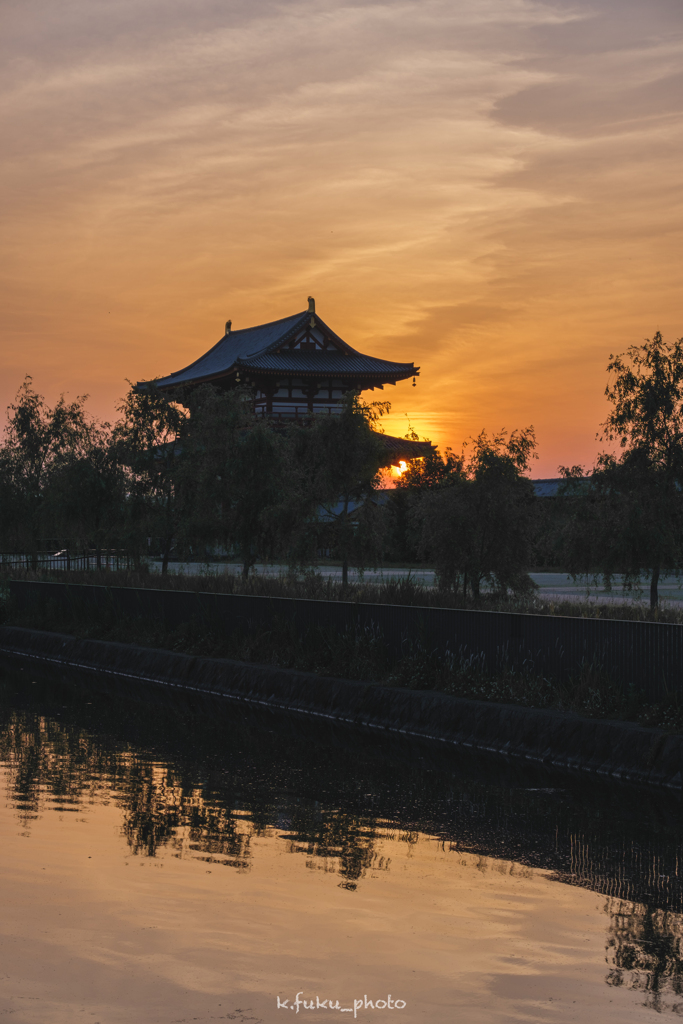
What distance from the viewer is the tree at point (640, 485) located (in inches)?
802

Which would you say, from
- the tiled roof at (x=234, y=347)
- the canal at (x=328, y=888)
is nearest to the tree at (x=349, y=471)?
the canal at (x=328, y=888)

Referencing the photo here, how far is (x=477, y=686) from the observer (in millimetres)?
14281

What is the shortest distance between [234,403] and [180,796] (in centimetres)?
2285

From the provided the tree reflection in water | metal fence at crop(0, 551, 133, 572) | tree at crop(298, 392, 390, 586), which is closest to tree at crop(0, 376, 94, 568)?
metal fence at crop(0, 551, 133, 572)

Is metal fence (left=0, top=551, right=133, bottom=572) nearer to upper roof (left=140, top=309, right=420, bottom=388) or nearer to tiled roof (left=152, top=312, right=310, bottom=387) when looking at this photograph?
upper roof (left=140, top=309, right=420, bottom=388)

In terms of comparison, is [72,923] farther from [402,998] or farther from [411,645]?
[411,645]

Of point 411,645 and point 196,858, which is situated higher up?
point 411,645

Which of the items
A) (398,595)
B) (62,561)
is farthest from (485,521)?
(62,561)

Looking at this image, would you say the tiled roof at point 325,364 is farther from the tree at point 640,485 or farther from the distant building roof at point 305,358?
the tree at point 640,485

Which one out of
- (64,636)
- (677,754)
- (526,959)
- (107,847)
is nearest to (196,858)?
(107,847)

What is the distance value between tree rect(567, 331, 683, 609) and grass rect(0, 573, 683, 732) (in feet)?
12.1

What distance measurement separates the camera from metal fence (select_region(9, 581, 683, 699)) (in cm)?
1247

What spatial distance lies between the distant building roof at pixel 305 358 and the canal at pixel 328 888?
4978 centimetres

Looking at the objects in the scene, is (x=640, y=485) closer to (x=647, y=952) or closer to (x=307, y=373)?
(x=647, y=952)
